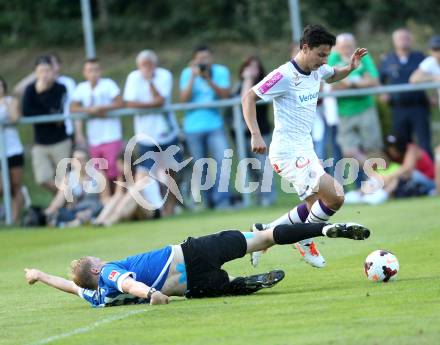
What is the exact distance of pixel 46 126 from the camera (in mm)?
19203

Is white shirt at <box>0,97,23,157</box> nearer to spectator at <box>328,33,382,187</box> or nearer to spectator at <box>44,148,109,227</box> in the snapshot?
spectator at <box>44,148,109,227</box>

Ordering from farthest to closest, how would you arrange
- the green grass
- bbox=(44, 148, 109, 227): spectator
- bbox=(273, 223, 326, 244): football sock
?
bbox=(44, 148, 109, 227): spectator, bbox=(273, 223, 326, 244): football sock, the green grass

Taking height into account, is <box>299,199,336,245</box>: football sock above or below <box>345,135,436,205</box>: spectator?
above

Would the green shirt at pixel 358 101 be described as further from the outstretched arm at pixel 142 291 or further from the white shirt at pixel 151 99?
the outstretched arm at pixel 142 291

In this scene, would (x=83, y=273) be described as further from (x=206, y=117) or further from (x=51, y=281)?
(x=206, y=117)

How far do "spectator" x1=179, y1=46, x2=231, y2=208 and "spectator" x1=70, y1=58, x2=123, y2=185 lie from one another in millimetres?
1202

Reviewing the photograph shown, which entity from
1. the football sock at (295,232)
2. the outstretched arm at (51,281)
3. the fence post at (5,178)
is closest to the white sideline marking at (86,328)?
the outstretched arm at (51,281)

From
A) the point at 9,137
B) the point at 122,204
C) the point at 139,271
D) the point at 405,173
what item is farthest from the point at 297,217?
the point at 9,137

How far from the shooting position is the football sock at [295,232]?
9336 millimetres

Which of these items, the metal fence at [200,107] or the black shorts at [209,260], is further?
the metal fence at [200,107]

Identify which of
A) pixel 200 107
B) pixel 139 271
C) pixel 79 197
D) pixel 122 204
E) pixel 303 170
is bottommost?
pixel 122 204

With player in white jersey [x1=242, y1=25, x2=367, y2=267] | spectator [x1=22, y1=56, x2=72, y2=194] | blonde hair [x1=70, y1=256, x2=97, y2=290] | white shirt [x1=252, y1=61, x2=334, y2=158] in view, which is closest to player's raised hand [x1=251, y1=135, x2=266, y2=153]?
player in white jersey [x1=242, y1=25, x2=367, y2=267]

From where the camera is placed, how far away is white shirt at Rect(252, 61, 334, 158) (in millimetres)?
10789

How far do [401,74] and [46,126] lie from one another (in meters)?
6.13
